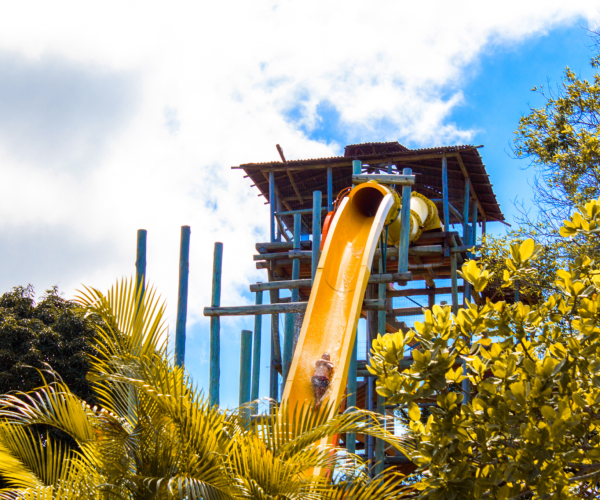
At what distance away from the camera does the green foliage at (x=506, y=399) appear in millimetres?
3469

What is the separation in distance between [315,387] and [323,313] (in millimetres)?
1334

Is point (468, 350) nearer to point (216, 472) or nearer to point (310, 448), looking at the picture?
point (310, 448)

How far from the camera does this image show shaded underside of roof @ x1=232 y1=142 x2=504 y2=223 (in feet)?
46.3

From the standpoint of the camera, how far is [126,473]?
13.0 ft

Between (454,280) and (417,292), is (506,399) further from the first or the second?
(417,292)

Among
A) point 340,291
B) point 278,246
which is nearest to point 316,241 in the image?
point 340,291

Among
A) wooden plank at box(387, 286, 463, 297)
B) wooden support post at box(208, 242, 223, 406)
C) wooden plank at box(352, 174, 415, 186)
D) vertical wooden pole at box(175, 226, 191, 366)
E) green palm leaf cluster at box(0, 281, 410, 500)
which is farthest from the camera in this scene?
wooden plank at box(387, 286, 463, 297)

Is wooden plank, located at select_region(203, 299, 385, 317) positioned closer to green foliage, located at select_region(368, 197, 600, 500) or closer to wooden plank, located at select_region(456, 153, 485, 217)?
wooden plank, located at select_region(456, 153, 485, 217)

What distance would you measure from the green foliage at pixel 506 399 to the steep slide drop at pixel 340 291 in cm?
344

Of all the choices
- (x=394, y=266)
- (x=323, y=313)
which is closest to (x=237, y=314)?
(x=323, y=313)

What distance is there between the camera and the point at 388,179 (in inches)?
428

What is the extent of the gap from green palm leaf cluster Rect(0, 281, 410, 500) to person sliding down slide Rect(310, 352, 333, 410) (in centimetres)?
339

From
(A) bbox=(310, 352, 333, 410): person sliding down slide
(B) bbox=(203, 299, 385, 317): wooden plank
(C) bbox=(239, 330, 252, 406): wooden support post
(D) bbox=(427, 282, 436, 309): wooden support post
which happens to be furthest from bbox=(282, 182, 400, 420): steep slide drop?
(D) bbox=(427, 282, 436, 309): wooden support post

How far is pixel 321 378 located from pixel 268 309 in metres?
2.37
